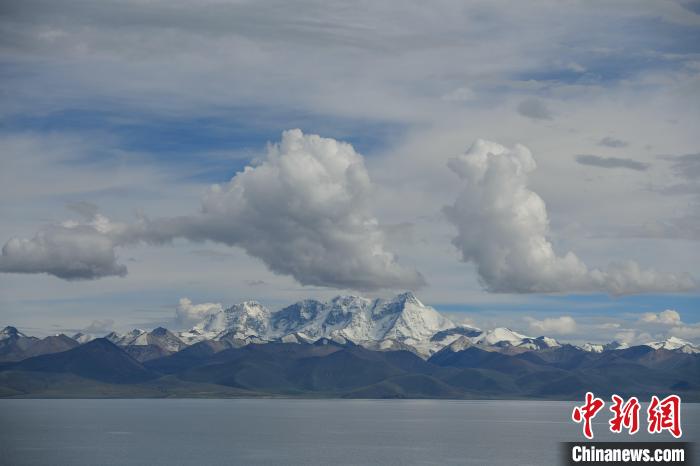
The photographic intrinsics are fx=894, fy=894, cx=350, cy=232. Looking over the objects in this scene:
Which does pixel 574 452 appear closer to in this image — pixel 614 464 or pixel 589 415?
pixel 589 415

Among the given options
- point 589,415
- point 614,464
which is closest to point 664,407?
point 589,415

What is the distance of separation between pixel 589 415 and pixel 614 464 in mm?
51820

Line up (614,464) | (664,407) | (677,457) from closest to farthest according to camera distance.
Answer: (677,457)
(664,407)
(614,464)

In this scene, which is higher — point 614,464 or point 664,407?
point 664,407

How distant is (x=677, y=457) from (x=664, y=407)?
11.1 metres

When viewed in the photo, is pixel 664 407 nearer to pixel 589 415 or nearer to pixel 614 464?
pixel 589 415

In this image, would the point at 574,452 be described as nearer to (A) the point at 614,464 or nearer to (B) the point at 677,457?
(B) the point at 677,457

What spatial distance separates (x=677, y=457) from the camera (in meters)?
100

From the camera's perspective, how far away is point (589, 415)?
365 feet

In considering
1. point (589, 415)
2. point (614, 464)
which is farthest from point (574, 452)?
point (614, 464)

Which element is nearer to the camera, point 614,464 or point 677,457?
point 677,457

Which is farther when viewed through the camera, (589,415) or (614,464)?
(614,464)

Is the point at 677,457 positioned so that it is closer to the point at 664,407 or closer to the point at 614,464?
the point at 664,407


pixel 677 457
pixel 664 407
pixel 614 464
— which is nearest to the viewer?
pixel 677 457
